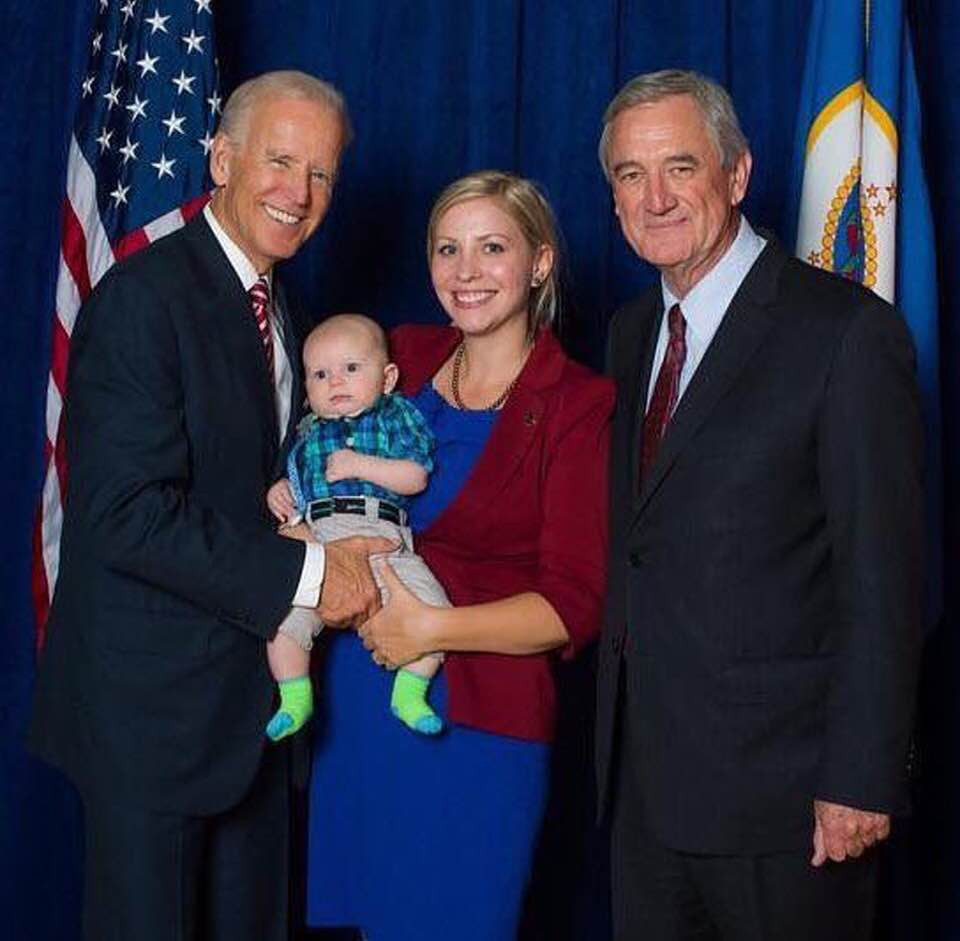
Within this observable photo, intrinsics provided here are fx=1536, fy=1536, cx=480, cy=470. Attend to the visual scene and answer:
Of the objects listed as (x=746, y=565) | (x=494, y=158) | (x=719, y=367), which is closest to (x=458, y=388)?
(x=719, y=367)

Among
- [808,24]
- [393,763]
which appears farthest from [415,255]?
[393,763]

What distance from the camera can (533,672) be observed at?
2.58m

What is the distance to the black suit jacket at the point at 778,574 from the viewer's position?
221 cm

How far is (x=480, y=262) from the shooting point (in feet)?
8.79

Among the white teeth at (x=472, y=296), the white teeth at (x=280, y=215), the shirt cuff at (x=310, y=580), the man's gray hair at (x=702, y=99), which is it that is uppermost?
the man's gray hair at (x=702, y=99)

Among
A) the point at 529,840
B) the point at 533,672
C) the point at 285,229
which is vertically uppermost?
the point at 285,229

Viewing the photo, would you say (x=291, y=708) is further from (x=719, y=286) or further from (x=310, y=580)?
(x=719, y=286)

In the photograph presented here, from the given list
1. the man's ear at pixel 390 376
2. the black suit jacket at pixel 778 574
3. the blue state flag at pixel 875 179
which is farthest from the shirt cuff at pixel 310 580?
the blue state flag at pixel 875 179

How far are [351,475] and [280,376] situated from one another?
28cm

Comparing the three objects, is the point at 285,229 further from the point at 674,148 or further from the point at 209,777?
the point at 209,777

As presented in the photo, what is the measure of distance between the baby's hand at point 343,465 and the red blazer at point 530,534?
0.55 feet

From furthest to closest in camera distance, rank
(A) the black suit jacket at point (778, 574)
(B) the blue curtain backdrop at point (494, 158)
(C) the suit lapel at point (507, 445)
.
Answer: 1. (B) the blue curtain backdrop at point (494, 158)
2. (C) the suit lapel at point (507, 445)
3. (A) the black suit jacket at point (778, 574)

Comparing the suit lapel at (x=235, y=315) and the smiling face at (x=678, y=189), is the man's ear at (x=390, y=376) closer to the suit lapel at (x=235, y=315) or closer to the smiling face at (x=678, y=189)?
the suit lapel at (x=235, y=315)

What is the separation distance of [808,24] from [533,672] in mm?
1991
